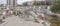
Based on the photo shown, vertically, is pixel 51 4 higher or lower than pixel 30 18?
higher

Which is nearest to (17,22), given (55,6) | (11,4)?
(11,4)

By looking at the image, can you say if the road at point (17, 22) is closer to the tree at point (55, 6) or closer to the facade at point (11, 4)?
the facade at point (11, 4)

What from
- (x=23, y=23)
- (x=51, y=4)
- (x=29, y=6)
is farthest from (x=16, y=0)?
(x=51, y=4)

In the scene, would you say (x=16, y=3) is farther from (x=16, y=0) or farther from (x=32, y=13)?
(x=32, y=13)

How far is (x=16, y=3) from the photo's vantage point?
3.83 ft

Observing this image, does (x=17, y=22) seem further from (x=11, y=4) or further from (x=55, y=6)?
(x=55, y=6)

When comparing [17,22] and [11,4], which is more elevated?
[11,4]

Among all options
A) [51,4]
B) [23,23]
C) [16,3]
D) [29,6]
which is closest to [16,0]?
[16,3]

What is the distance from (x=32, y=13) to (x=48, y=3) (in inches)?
8.3

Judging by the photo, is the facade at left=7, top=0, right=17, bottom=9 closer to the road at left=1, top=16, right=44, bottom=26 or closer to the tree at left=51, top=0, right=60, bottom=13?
the road at left=1, top=16, right=44, bottom=26

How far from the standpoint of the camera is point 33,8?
3.80 feet

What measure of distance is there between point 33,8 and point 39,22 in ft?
0.57

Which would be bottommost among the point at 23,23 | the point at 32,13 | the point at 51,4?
the point at 23,23

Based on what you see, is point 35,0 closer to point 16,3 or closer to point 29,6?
point 29,6
